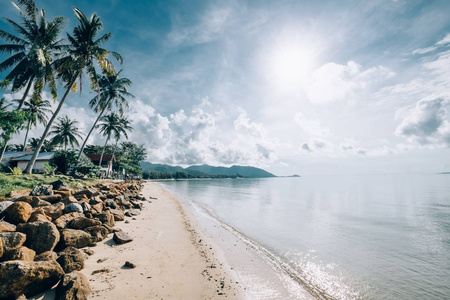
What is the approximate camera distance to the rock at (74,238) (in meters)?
5.73

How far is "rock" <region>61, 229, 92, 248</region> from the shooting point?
18.8 ft

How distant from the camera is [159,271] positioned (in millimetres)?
5551

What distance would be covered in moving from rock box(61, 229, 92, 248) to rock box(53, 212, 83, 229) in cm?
75

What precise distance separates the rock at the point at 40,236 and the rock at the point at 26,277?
4.54ft

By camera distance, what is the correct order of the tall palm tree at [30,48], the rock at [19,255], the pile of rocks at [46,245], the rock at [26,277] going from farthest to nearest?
the tall palm tree at [30,48] → the rock at [19,255] → the pile of rocks at [46,245] → the rock at [26,277]

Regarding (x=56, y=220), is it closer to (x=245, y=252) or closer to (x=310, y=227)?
(x=245, y=252)

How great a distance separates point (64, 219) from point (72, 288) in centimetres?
418

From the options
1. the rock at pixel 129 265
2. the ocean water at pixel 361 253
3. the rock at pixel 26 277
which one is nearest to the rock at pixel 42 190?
the rock at pixel 129 265

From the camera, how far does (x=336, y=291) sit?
579 cm

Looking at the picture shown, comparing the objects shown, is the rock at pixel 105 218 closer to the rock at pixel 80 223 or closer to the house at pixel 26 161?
the rock at pixel 80 223

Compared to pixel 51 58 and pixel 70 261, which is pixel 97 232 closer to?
pixel 70 261

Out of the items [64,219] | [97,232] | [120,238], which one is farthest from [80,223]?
[120,238]

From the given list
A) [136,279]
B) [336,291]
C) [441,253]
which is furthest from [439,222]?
[136,279]

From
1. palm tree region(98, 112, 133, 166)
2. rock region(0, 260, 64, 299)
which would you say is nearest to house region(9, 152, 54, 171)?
palm tree region(98, 112, 133, 166)
